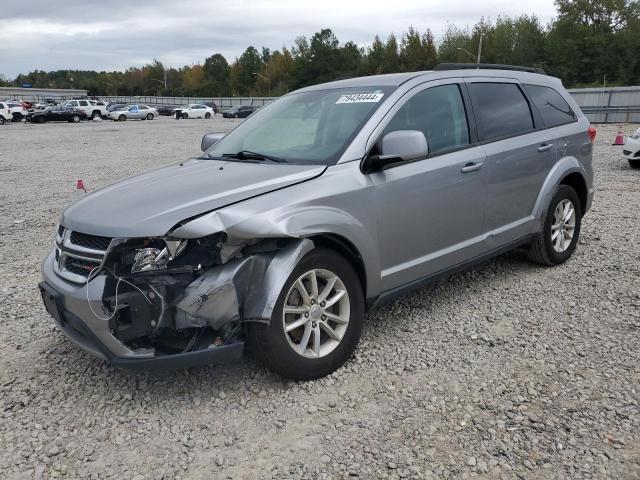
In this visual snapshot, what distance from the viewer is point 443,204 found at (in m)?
3.98

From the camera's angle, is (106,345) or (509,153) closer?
(106,345)

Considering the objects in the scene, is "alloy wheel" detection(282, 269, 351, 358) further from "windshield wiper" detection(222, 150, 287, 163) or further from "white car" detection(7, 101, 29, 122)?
"white car" detection(7, 101, 29, 122)

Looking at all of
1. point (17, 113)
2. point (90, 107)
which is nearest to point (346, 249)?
point (17, 113)

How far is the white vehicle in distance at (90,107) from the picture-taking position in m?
45.2

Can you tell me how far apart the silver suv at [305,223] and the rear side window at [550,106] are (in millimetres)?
197

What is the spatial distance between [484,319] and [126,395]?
8.48ft

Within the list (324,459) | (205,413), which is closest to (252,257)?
(205,413)

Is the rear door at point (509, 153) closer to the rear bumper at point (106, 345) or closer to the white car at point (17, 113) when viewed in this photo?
the rear bumper at point (106, 345)

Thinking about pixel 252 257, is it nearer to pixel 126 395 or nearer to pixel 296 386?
pixel 296 386

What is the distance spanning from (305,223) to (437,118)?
62.0 inches

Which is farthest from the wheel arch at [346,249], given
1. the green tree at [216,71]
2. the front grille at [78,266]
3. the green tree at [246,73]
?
the green tree at [216,71]

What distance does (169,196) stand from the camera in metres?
3.23

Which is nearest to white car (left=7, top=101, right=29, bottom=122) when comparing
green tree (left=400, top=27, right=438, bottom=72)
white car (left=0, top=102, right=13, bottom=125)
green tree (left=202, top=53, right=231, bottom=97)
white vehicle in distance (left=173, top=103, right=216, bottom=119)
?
white car (left=0, top=102, right=13, bottom=125)

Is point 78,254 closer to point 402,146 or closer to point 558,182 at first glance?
point 402,146
